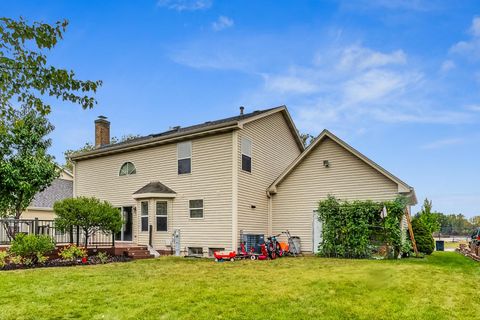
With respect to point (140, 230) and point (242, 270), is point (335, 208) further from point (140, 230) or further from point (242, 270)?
point (140, 230)

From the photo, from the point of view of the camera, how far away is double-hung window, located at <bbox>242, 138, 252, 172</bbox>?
16.8 m

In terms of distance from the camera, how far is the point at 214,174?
1669 centimetres

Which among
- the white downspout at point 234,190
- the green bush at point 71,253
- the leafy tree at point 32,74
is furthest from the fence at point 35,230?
the leafy tree at point 32,74

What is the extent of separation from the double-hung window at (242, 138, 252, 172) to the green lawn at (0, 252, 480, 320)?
23.0ft

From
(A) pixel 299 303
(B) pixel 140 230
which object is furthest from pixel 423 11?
(B) pixel 140 230

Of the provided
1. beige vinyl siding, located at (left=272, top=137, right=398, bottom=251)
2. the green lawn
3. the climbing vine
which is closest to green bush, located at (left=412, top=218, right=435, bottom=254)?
the climbing vine

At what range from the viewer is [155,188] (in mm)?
17859

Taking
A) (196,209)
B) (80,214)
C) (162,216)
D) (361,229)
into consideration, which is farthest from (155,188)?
(361,229)

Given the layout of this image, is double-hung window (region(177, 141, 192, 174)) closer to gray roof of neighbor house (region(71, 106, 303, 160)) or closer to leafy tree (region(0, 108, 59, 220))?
gray roof of neighbor house (region(71, 106, 303, 160))

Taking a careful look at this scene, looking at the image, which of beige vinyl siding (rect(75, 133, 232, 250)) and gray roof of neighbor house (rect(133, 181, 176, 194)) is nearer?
beige vinyl siding (rect(75, 133, 232, 250))

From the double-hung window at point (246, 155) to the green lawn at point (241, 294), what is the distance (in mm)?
7000

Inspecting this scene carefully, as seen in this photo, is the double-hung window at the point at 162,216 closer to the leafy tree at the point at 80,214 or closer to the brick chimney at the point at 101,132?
the leafy tree at the point at 80,214

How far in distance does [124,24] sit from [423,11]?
9263mm

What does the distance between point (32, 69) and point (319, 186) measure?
45.9 ft
